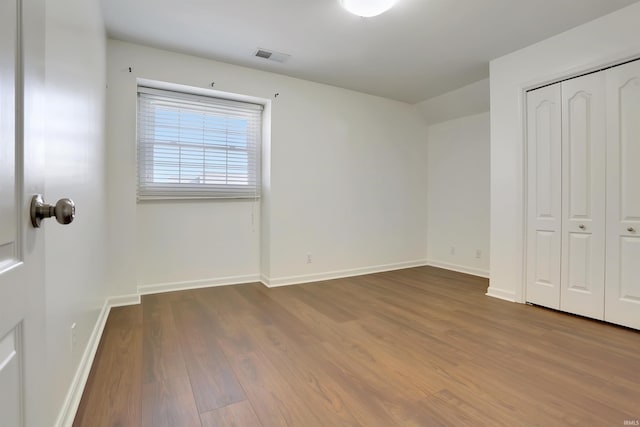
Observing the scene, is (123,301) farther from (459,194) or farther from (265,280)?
(459,194)

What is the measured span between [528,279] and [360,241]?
2118 mm

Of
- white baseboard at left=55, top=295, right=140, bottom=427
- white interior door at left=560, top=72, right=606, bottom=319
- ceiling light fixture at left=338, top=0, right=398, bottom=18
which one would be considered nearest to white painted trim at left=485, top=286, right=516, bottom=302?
white interior door at left=560, top=72, right=606, bottom=319

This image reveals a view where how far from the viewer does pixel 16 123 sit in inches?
24.4

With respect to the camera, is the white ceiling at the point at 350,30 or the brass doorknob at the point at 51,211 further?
the white ceiling at the point at 350,30

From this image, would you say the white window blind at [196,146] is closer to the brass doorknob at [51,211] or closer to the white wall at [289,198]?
the white wall at [289,198]

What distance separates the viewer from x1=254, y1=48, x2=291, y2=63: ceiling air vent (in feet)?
10.9

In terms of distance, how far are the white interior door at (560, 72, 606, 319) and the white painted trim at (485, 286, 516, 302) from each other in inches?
17.0

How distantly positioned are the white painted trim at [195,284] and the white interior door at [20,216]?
301 centimetres

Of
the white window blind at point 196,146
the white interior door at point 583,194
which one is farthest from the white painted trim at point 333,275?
the white interior door at point 583,194

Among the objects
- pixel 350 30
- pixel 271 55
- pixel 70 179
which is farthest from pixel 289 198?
pixel 70 179

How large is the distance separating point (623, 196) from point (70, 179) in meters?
3.93

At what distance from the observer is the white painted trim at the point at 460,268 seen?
450 cm

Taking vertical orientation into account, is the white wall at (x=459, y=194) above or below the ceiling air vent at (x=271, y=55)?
below

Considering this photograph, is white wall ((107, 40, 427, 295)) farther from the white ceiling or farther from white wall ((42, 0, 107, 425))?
white wall ((42, 0, 107, 425))
